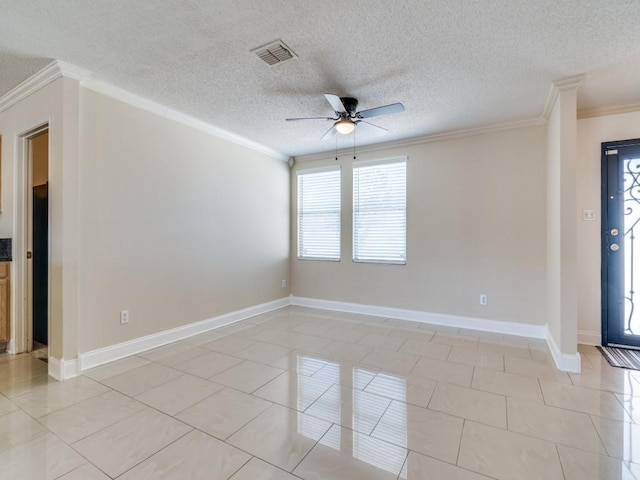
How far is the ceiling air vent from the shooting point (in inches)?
90.9

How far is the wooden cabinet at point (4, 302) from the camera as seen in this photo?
127 inches

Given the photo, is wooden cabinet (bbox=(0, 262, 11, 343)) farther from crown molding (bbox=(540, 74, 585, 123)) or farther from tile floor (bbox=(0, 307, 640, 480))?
crown molding (bbox=(540, 74, 585, 123))

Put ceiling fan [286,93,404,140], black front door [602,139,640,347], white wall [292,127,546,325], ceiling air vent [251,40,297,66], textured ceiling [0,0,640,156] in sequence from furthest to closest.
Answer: white wall [292,127,546,325] → black front door [602,139,640,347] → ceiling fan [286,93,404,140] → ceiling air vent [251,40,297,66] → textured ceiling [0,0,640,156]

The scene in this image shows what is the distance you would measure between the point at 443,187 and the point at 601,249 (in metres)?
1.88

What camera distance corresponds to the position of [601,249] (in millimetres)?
3469

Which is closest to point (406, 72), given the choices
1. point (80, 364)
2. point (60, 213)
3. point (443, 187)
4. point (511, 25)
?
point (511, 25)

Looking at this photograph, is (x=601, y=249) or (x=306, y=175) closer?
(x=601, y=249)

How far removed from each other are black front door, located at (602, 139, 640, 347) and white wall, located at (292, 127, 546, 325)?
0.57 metres

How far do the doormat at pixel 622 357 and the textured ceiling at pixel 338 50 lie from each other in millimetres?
2676

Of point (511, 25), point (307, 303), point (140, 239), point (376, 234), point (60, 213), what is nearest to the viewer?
point (511, 25)

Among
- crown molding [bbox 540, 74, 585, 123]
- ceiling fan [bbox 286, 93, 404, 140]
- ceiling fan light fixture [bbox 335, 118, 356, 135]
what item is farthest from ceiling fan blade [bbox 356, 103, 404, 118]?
crown molding [bbox 540, 74, 585, 123]

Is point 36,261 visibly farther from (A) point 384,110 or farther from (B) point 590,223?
(B) point 590,223

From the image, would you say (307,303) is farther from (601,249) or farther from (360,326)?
(601,249)

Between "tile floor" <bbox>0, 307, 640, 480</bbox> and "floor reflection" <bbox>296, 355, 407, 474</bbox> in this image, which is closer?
"tile floor" <bbox>0, 307, 640, 480</bbox>
